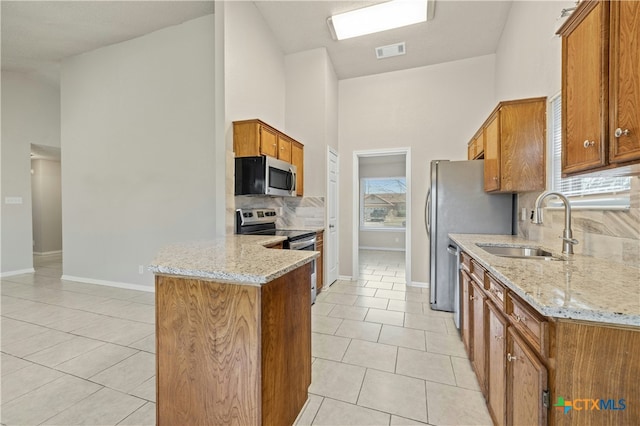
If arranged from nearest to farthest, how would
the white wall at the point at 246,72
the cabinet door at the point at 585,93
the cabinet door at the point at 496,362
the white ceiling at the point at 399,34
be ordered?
the cabinet door at the point at 585,93 → the cabinet door at the point at 496,362 → the white wall at the point at 246,72 → the white ceiling at the point at 399,34

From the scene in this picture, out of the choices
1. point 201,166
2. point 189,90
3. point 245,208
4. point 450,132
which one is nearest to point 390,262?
point 450,132

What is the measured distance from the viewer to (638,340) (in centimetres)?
74

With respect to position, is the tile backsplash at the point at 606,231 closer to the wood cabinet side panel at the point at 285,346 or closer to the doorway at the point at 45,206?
the wood cabinet side panel at the point at 285,346

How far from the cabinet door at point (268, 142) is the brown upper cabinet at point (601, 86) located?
253 centimetres

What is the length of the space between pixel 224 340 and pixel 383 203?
7424 millimetres

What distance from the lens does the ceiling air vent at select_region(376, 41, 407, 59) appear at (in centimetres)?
390

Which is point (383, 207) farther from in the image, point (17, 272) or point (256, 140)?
point (17, 272)

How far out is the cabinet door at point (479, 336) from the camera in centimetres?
164

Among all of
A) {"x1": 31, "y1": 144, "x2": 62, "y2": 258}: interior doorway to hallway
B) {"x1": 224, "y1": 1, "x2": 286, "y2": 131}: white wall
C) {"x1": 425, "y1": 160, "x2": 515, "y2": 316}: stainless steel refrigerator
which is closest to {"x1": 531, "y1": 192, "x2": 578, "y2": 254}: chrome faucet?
{"x1": 425, "y1": 160, "x2": 515, "y2": 316}: stainless steel refrigerator

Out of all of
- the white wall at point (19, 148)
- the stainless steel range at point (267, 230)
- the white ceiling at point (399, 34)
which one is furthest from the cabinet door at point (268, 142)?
the white wall at point (19, 148)

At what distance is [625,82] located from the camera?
40.4 inches

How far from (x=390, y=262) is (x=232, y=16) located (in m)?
5.35

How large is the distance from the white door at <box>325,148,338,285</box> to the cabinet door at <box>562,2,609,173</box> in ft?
9.87

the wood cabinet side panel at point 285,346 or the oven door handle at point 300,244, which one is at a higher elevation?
the oven door handle at point 300,244
